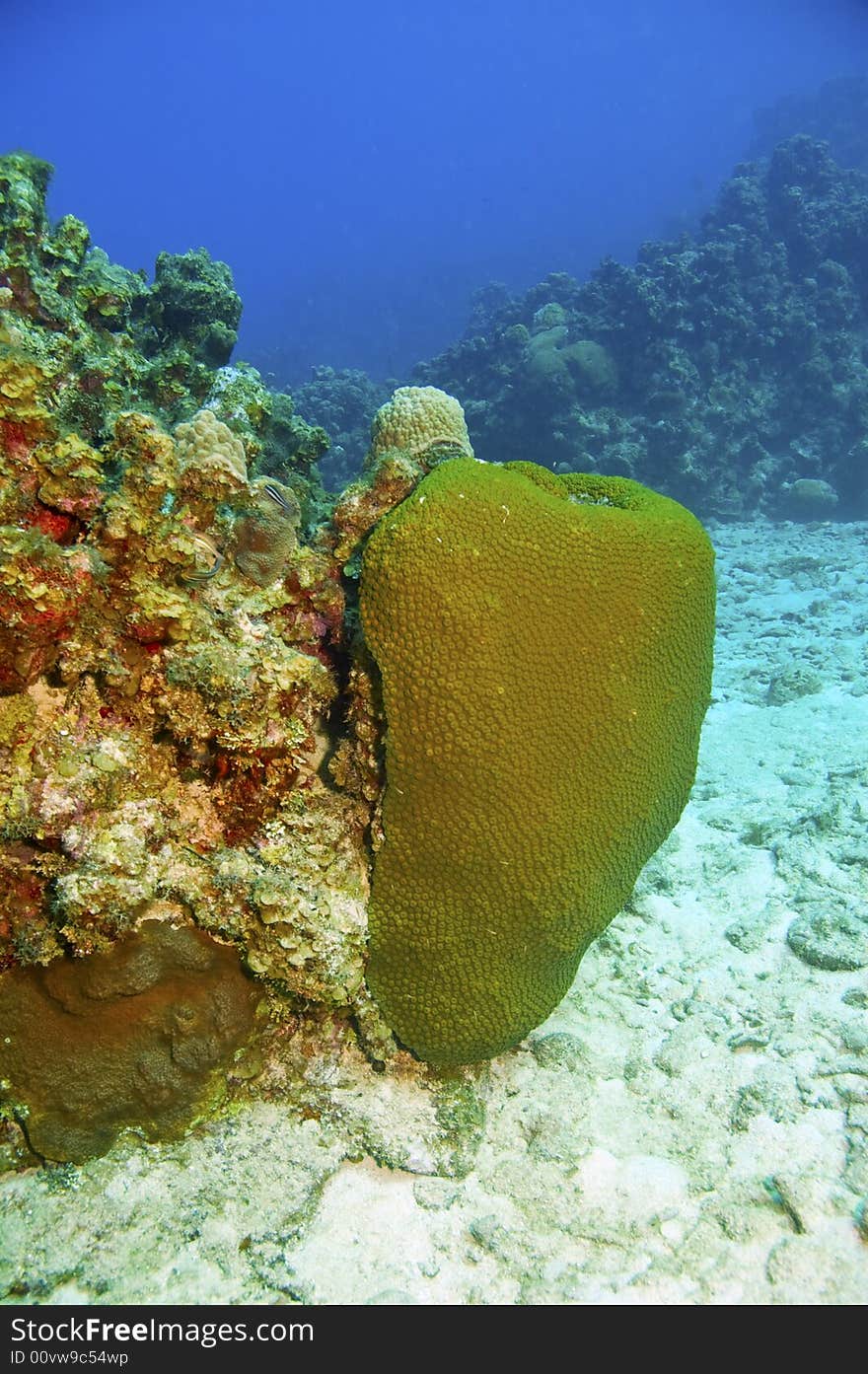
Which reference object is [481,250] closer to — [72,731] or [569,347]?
[569,347]

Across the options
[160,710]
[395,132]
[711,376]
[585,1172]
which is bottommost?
[585,1172]

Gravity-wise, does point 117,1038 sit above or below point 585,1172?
above

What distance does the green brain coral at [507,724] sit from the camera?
3.01m

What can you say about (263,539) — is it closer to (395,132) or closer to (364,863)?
(364,863)

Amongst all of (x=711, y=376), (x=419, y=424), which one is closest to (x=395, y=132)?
(x=711, y=376)

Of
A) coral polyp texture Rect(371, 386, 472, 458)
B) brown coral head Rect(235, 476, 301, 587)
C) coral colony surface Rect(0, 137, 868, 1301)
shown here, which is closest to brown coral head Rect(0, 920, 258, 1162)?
coral colony surface Rect(0, 137, 868, 1301)

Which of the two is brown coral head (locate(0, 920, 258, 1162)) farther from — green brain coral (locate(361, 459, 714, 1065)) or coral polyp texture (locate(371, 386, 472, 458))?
coral polyp texture (locate(371, 386, 472, 458))

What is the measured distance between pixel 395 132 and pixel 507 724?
212 meters

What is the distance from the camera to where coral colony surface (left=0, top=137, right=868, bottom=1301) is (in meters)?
2.74

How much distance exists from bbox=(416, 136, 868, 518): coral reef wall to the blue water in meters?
26.4

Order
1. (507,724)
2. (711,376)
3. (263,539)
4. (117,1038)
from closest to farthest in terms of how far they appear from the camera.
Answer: (117,1038)
(507,724)
(263,539)
(711,376)

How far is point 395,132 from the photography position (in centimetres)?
16525

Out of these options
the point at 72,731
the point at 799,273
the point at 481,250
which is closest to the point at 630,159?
the point at 481,250

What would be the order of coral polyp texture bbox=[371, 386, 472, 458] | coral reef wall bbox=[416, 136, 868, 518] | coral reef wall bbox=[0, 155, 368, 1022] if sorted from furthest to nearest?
coral reef wall bbox=[416, 136, 868, 518], coral polyp texture bbox=[371, 386, 472, 458], coral reef wall bbox=[0, 155, 368, 1022]
